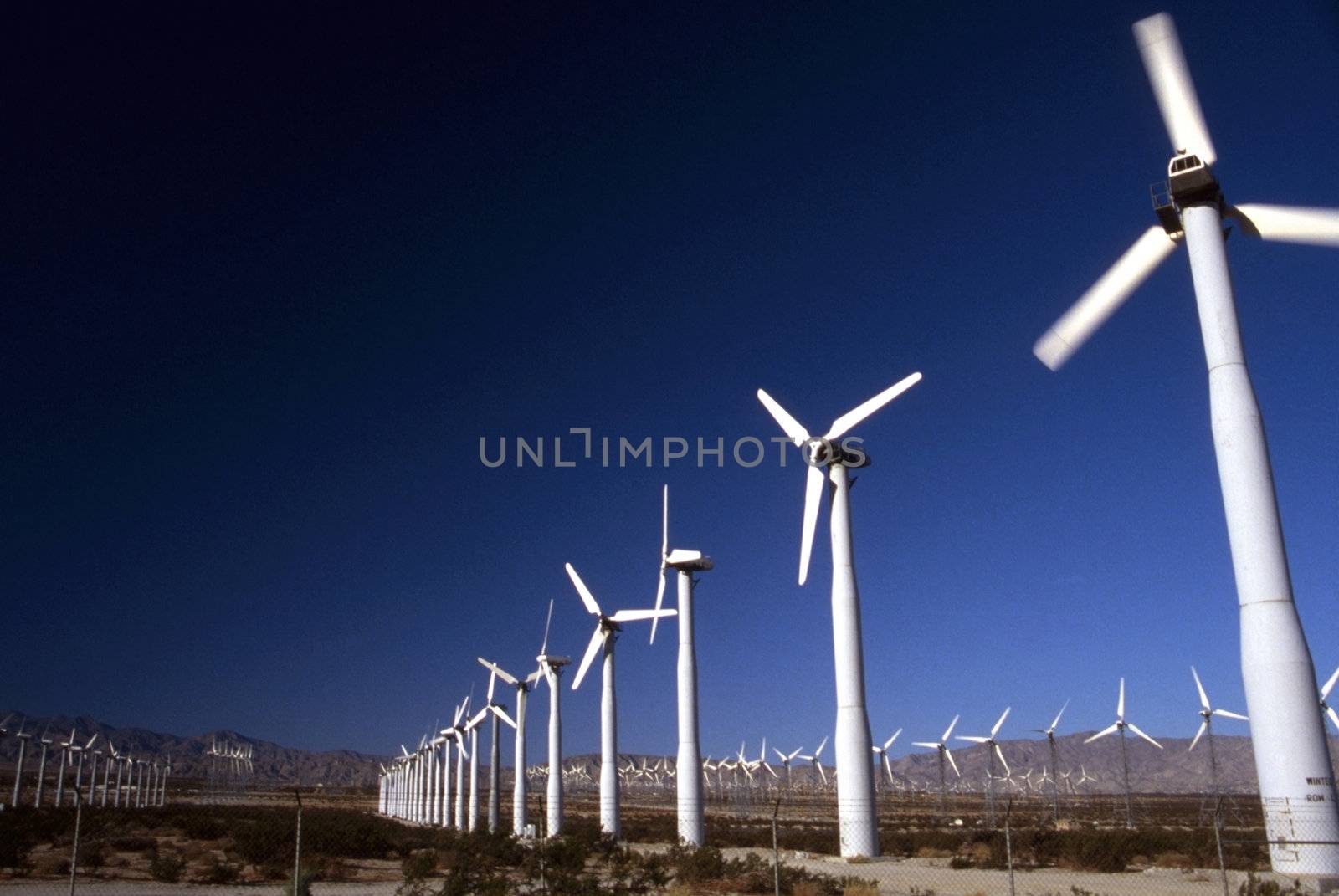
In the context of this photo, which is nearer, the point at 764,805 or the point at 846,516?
the point at 846,516

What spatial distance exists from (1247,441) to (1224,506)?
55.5 inches

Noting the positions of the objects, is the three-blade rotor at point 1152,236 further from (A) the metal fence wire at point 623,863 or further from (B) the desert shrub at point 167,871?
(B) the desert shrub at point 167,871

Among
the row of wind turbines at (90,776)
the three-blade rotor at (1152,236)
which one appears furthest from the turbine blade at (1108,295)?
the row of wind turbines at (90,776)

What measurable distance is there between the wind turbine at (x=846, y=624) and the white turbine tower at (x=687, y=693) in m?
8.57

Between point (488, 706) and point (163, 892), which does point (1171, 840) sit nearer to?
point (163, 892)

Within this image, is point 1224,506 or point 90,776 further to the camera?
point 90,776

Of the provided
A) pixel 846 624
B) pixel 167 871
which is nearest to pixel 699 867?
pixel 846 624

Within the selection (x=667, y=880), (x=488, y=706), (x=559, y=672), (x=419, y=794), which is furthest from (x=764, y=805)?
(x=667, y=880)

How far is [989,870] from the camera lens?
34656 mm

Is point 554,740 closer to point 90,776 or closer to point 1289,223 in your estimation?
point 1289,223

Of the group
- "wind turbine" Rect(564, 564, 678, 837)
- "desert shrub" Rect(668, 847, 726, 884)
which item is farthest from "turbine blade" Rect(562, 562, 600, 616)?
"desert shrub" Rect(668, 847, 726, 884)

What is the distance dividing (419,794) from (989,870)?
99.9m

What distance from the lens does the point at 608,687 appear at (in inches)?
2131

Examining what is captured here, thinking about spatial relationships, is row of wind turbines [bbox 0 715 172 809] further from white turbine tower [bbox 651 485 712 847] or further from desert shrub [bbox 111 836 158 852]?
white turbine tower [bbox 651 485 712 847]
